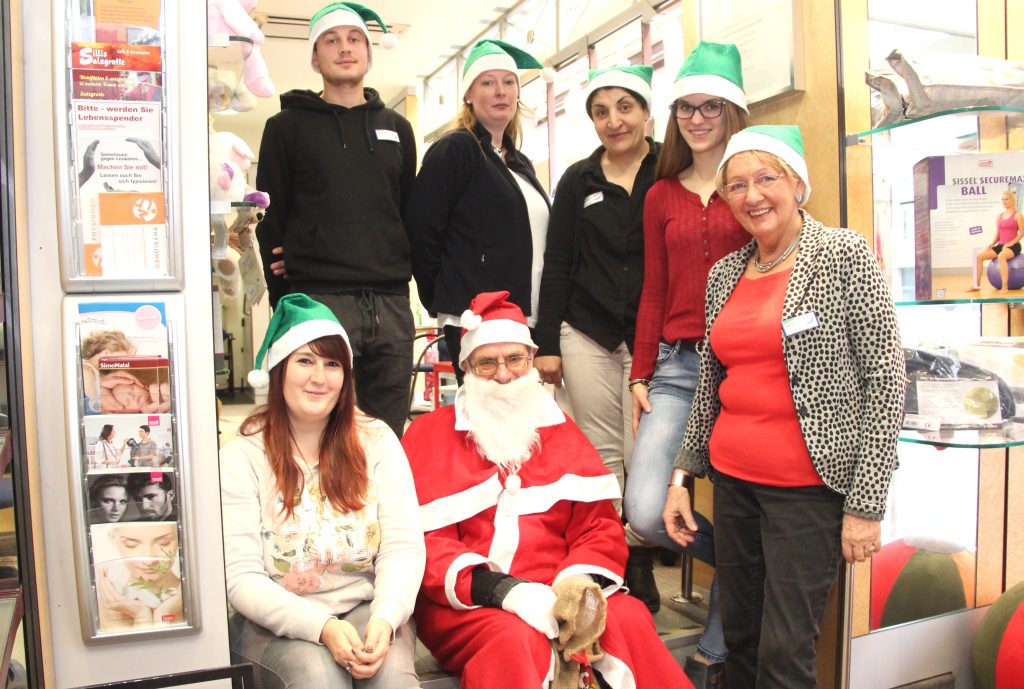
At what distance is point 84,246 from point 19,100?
0.28 metres

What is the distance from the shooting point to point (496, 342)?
7.49 ft

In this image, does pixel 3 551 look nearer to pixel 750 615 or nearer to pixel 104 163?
pixel 104 163

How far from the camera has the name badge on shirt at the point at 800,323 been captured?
6.07 ft

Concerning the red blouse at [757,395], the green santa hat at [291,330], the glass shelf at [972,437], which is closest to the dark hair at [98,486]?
the green santa hat at [291,330]

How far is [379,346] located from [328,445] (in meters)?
0.59

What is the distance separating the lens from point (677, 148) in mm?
2436

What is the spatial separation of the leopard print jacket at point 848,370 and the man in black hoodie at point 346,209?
1220 mm

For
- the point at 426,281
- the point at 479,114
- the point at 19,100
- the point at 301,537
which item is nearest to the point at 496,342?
the point at 426,281

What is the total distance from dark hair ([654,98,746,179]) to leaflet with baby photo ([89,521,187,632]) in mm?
1656

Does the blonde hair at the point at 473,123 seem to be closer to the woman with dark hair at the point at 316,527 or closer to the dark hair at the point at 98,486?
the woman with dark hair at the point at 316,527

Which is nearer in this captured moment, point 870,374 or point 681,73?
point 870,374

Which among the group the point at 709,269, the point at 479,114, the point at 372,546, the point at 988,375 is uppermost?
the point at 479,114

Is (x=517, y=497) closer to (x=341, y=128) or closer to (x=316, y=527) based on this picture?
(x=316, y=527)

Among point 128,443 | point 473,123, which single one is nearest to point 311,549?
point 128,443
